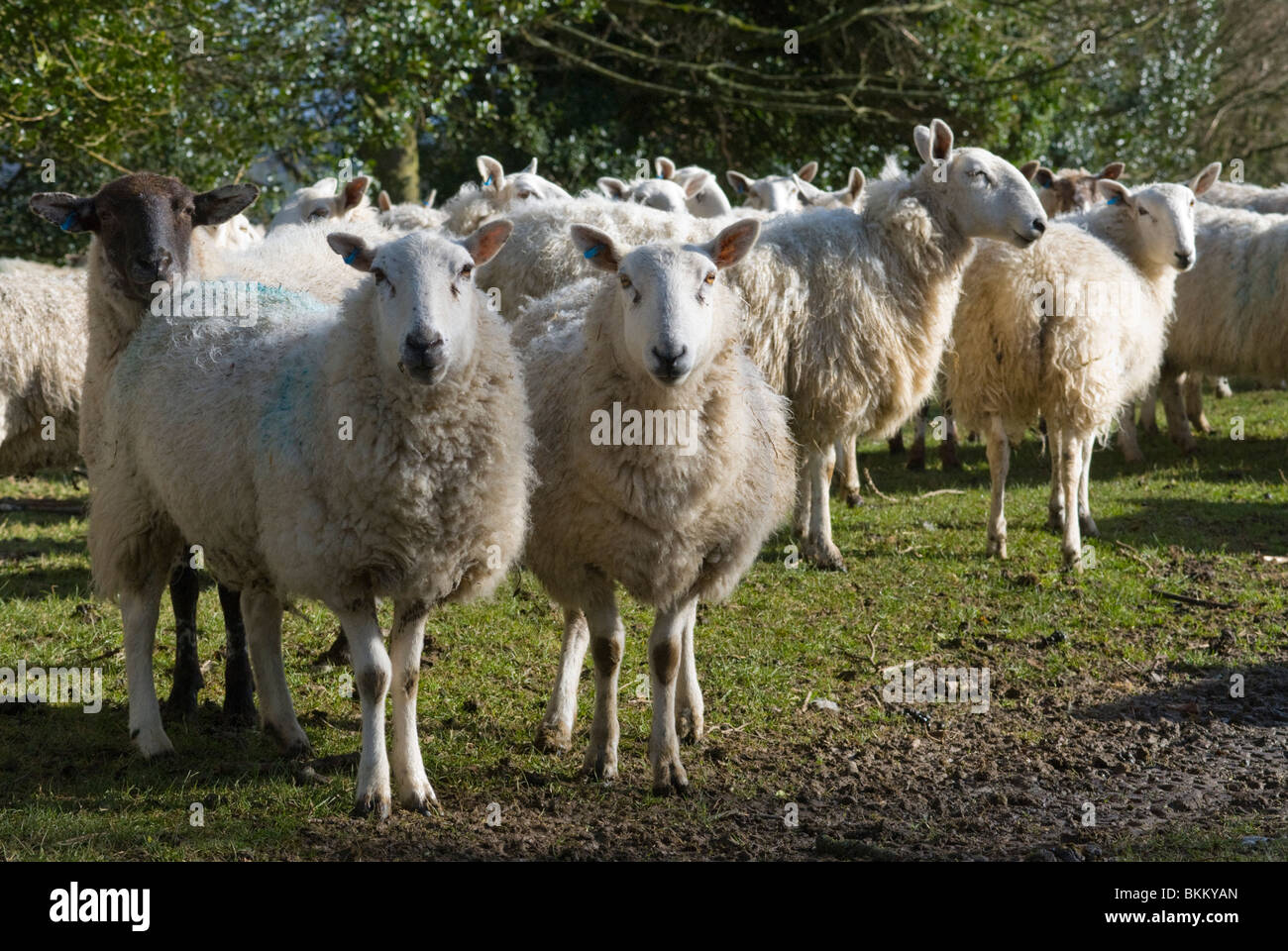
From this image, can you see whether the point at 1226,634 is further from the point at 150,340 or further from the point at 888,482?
the point at 150,340

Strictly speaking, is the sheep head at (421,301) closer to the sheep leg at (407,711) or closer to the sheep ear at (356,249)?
the sheep ear at (356,249)

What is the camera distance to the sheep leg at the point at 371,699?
4113 millimetres

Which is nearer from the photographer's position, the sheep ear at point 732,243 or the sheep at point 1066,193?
the sheep ear at point 732,243

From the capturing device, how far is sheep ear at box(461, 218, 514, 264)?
4410mm

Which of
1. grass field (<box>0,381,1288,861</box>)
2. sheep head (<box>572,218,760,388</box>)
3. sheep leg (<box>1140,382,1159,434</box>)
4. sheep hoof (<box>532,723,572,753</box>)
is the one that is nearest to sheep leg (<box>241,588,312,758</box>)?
grass field (<box>0,381,1288,861</box>)

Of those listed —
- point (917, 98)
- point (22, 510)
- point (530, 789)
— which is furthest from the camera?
point (917, 98)

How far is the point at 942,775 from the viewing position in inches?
183

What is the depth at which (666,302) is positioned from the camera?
425 cm

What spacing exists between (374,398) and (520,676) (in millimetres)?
1957

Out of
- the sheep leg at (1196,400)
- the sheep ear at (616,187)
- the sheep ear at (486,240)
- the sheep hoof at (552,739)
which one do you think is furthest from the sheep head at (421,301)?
the sheep leg at (1196,400)

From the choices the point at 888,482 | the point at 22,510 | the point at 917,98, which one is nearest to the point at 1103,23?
the point at 917,98

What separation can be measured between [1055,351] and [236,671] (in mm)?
4684

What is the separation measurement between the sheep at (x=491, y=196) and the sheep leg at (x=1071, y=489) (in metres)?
3.77

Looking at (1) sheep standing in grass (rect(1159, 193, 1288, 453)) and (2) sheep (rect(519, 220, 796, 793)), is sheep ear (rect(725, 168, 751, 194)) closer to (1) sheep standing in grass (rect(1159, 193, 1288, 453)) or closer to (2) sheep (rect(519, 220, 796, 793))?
(1) sheep standing in grass (rect(1159, 193, 1288, 453))
